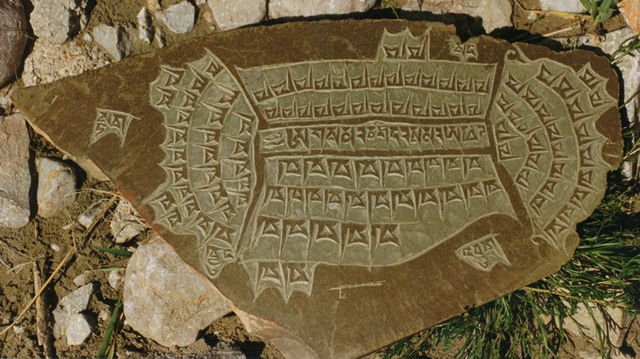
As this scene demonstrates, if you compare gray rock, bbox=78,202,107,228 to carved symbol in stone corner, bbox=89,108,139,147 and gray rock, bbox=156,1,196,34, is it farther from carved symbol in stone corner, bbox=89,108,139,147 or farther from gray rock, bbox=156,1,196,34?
gray rock, bbox=156,1,196,34

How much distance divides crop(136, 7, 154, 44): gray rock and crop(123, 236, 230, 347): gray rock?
41.3 inches

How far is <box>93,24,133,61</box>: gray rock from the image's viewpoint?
3379mm

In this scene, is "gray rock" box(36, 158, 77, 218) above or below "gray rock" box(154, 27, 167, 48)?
below

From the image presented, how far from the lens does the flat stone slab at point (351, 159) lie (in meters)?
2.70

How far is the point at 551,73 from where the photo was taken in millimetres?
3061

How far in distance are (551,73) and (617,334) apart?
4.35 ft

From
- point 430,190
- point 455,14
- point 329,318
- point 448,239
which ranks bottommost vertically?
point 329,318

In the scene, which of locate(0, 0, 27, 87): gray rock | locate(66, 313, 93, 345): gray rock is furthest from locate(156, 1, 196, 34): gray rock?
locate(66, 313, 93, 345): gray rock

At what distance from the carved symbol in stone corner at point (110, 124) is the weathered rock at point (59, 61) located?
0.62 m

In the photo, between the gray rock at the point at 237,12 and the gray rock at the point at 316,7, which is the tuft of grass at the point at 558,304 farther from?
the gray rock at the point at 237,12

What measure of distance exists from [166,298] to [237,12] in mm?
1458

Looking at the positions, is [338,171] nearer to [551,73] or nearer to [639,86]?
[551,73]

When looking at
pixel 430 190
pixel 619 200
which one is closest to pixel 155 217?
pixel 430 190

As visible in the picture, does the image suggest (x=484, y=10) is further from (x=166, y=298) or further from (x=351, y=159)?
(x=166, y=298)
